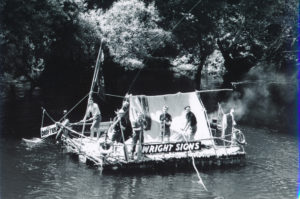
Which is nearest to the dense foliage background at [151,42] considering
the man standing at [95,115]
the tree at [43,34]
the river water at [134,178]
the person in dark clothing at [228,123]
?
the tree at [43,34]

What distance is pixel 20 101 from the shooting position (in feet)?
Answer: 148

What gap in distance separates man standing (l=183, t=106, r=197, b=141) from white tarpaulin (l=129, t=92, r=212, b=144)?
0.79 m

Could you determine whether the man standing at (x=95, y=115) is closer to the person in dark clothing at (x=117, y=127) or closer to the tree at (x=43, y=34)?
the person in dark clothing at (x=117, y=127)

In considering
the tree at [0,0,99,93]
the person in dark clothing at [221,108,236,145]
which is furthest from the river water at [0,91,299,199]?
the tree at [0,0,99,93]

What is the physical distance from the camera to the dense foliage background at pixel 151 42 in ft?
121

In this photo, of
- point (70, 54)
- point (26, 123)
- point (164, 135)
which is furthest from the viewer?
point (70, 54)

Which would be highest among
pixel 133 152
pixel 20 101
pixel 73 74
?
pixel 73 74

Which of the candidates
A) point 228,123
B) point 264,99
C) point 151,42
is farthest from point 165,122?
point 264,99

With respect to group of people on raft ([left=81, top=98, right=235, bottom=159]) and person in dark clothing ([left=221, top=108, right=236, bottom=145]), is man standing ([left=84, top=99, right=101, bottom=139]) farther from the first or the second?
→ person in dark clothing ([left=221, top=108, right=236, bottom=145])

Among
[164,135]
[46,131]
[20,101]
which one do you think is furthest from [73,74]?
[164,135]

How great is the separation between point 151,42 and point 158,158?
71.5 ft

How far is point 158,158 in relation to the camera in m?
22.5

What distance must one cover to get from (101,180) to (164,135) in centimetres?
442

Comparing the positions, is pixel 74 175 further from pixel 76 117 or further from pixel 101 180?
pixel 76 117
